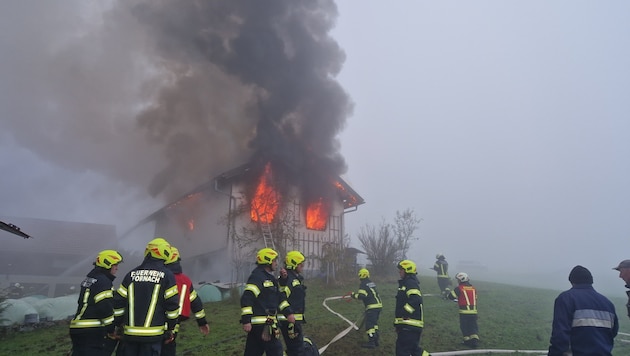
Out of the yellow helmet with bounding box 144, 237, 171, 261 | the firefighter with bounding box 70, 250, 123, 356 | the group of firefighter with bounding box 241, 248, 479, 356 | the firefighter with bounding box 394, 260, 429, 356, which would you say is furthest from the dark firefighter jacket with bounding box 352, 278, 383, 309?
the firefighter with bounding box 70, 250, 123, 356

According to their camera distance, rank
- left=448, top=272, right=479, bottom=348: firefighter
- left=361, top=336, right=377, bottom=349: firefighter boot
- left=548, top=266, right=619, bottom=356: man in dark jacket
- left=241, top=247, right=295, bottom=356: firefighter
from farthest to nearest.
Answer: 1. left=448, top=272, right=479, bottom=348: firefighter
2. left=361, top=336, right=377, bottom=349: firefighter boot
3. left=241, top=247, right=295, bottom=356: firefighter
4. left=548, top=266, right=619, bottom=356: man in dark jacket

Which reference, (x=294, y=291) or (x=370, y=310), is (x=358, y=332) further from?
(x=294, y=291)

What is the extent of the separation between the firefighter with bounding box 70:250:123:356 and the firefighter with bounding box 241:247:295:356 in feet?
5.58

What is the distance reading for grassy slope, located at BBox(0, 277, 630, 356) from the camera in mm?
8367

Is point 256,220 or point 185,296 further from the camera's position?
point 256,220

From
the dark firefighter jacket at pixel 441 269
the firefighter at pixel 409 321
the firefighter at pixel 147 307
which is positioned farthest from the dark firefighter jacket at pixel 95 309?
the dark firefighter jacket at pixel 441 269

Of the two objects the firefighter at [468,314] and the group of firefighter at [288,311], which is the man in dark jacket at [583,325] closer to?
the group of firefighter at [288,311]

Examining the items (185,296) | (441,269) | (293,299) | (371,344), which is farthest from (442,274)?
(185,296)

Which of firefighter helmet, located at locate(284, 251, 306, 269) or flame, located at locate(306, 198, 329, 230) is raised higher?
flame, located at locate(306, 198, 329, 230)

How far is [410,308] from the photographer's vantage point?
6.82m

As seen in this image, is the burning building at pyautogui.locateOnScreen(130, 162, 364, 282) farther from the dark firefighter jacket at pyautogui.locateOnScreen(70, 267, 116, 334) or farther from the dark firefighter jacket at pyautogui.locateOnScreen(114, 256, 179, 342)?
the dark firefighter jacket at pyautogui.locateOnScreen(114, 256, 179, 342)

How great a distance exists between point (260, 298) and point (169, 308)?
4.54 ft

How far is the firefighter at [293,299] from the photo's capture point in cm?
598

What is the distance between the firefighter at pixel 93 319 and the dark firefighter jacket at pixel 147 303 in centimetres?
50
